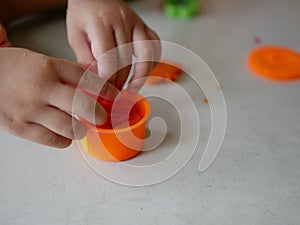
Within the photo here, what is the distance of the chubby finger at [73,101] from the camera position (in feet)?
1.30

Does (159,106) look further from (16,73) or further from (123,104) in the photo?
(16,73)

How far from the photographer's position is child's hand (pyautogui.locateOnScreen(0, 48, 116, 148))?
15.7 inches

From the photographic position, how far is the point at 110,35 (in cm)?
50

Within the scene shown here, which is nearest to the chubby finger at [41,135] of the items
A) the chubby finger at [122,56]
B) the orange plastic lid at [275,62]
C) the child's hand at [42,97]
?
the child's hand at [42,97]

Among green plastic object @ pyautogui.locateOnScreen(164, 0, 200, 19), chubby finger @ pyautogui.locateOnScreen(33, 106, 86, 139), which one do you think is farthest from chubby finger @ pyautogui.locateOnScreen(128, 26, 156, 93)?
green plastic object @ pyautogui.locateOnScreen(164, 0, 200, 19)

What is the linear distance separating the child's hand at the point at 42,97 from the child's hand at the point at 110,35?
0.24ft

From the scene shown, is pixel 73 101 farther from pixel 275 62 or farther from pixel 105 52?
pixel 275 62

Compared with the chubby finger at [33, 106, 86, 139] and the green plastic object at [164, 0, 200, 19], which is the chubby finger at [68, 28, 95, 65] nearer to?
the chubby finger at [33, 106, 86, 139]

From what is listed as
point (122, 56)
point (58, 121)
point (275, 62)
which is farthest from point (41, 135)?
point (275, 62)

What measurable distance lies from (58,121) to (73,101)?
29 mm

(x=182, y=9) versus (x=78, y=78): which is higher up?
(x=78, y=78)

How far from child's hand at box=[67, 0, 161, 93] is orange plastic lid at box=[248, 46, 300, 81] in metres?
0.18

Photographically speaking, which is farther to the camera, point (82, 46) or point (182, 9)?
point (182, 9)

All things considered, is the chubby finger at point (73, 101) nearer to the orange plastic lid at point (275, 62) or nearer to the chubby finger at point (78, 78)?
the chubby finger at point (78, 78)
